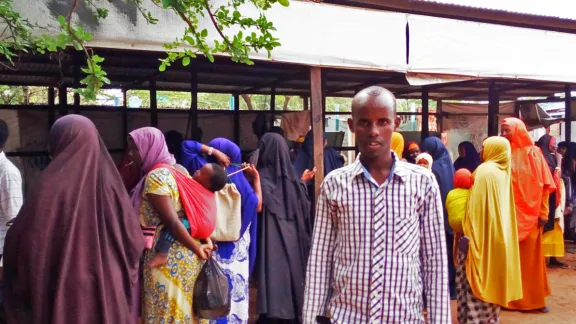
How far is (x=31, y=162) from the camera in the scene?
6535 millimetres

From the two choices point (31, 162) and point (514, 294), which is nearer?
point (514, 294)

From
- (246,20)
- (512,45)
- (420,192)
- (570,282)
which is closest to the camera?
(420,192)

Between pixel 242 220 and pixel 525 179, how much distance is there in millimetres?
2856

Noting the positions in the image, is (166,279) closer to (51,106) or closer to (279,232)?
(279,232)

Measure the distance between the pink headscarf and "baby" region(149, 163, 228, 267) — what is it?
0.25 meters

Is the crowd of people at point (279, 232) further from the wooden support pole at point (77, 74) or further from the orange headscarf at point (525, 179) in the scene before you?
the wooden support pole at point (77, 74)

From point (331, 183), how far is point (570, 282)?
5.79 metres

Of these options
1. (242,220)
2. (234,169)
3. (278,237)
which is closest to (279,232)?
(278,237)

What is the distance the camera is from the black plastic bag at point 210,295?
3.05 meters

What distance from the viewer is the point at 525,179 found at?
4.86 meters

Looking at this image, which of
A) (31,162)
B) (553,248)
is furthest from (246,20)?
(553,248)

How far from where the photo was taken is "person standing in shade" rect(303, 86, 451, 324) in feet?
6.14

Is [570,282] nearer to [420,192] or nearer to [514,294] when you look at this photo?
[514,294]

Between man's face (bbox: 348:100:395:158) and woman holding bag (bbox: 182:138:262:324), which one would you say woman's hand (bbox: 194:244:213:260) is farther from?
man's face (bbox: 348:100:395:158)
